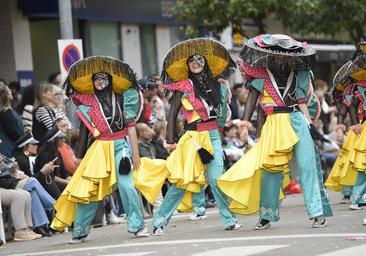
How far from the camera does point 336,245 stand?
1068 centimetres

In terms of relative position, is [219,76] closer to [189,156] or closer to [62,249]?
[189,156]

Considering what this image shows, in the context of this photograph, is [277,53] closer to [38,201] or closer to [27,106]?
[38,201]

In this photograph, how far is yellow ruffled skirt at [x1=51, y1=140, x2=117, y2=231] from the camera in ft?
42.1

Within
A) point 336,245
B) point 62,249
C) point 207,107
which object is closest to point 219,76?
point 207,107

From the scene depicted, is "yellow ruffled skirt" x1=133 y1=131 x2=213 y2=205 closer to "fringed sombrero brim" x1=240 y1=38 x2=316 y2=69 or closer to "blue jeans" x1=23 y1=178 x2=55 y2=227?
"fringed sombrero brim" x1=240 y1=38 x2=316 y2=69

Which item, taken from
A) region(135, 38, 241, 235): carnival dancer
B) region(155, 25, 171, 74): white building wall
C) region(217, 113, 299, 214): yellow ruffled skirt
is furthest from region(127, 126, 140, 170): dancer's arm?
region(155, 25, 171, 74): white building wall

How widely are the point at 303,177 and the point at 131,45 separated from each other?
48.8ft

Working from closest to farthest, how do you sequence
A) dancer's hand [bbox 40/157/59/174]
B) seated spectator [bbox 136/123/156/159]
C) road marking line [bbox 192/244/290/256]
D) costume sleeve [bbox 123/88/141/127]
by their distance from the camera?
1. road marking line [bbox 192/244/290/256]
2. costume sleeve [bbox 123/88/141/127]
3. dancer's hand [bbox 40/157/59/174]
4. seated spectator [bbox 136/123/156/159]

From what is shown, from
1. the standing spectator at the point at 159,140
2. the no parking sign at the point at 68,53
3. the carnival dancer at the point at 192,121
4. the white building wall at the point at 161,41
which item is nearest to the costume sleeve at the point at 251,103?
the carnival dancer at the point at 192,121

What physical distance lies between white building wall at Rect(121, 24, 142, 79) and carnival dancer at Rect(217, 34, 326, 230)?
1379 cm

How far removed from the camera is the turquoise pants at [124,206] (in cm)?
1283

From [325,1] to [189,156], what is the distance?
1550 cm

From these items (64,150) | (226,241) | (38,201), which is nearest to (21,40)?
(64,150)

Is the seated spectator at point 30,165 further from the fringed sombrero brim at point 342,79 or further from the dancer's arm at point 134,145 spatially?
the fringed sombrero brim at point 342,79
